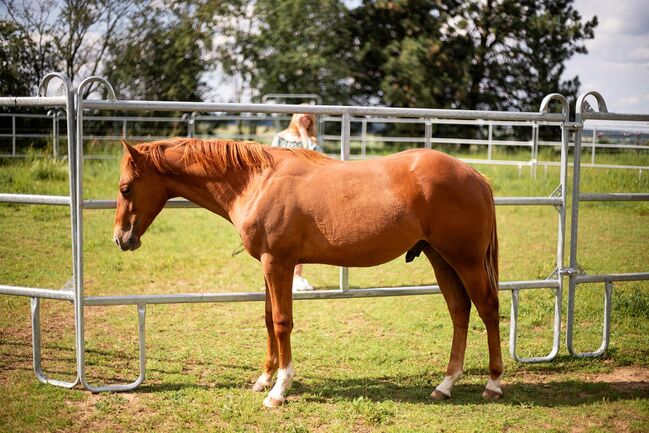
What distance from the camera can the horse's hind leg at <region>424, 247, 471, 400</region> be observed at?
404 cm

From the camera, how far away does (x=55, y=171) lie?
11.8 meters

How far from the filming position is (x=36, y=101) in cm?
389

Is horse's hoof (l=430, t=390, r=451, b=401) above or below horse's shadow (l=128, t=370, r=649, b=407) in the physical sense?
above

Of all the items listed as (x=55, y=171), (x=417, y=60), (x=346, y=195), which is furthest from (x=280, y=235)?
(x=417, y=60)

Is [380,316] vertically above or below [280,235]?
below

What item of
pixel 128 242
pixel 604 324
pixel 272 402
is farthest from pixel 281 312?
pixel 604 324

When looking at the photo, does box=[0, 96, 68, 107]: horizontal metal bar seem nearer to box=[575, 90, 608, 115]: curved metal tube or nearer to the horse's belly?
the horse's belly

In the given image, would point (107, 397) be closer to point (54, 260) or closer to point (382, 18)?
point (54, 260)

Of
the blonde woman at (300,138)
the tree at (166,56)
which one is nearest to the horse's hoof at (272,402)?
the blonde woman at (300,138)

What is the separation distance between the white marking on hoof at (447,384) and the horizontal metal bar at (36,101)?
3.02m

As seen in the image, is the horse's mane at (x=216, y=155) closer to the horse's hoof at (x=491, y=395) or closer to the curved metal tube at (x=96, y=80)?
the curved metal tube at (x=96, y=80)

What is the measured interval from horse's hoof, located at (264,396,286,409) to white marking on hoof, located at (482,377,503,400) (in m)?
1.34

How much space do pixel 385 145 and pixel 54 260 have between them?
1674cm

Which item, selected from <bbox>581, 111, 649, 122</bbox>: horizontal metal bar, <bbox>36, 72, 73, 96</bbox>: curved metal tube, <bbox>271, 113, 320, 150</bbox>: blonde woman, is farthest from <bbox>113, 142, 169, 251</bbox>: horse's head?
<bbox>581, 111, 649, 122</bbox>: horizontal metal bar
